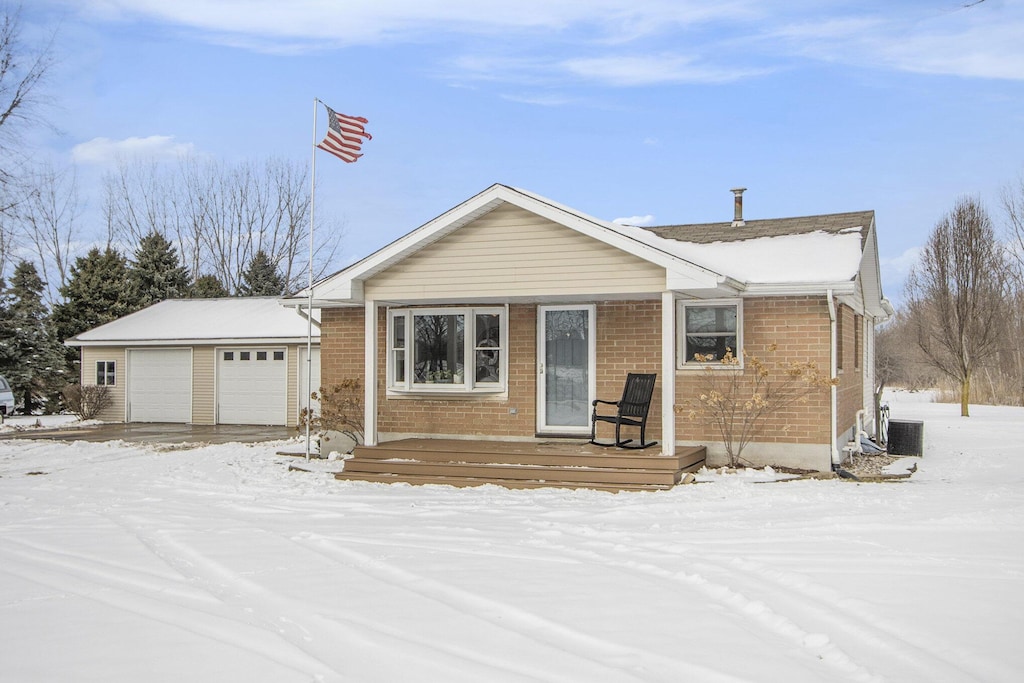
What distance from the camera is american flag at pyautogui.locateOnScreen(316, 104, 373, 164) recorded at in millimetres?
13250

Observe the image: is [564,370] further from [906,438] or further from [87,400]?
[87,400]

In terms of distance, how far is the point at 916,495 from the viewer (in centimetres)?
969

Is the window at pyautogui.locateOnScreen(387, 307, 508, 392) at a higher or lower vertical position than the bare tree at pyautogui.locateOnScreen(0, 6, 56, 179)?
lower

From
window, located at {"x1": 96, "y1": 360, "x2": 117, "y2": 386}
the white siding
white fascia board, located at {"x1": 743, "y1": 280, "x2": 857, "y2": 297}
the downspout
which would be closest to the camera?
the white siding

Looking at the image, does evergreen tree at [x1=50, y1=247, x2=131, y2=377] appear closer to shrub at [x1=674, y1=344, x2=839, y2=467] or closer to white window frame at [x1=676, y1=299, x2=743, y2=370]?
white window frame at [x1=676, y1=299, x2=743, y2=370]

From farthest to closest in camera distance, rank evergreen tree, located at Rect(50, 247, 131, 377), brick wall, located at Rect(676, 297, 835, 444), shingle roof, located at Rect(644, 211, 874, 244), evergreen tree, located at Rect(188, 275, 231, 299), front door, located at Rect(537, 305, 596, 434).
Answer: evergreen tree, located at Rect(188, 275, 231, 299)
evergreen tree, located at Rect(50, 247, 131, 377)
shingle roof, located at Rect(644, 211, 874, 244)
front door, located at Rect(537, 305, 596, 434)
brick wall, located at Rect(676, 297, 835, 444)

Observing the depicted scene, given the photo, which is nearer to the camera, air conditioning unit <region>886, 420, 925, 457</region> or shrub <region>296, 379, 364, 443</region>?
shrub <region>296, 379, 364, 443</region>

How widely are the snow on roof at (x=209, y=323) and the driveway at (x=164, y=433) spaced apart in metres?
2.20

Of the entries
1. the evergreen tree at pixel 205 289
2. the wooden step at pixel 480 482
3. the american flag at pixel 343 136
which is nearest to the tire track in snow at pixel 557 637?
the wooden step at pixel 480 482

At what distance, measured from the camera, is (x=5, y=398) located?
24891mm

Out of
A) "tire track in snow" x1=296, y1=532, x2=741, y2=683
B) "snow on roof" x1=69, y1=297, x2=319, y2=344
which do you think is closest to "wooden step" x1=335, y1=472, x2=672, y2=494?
"tire track in snow" x1=296, y1=532, x2=741, y2=683

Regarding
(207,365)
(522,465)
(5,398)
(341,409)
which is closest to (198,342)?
(207,365)

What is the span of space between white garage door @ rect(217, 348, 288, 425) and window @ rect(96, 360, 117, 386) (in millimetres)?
3451

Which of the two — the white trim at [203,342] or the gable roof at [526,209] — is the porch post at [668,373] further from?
the white trim at [203,342]
